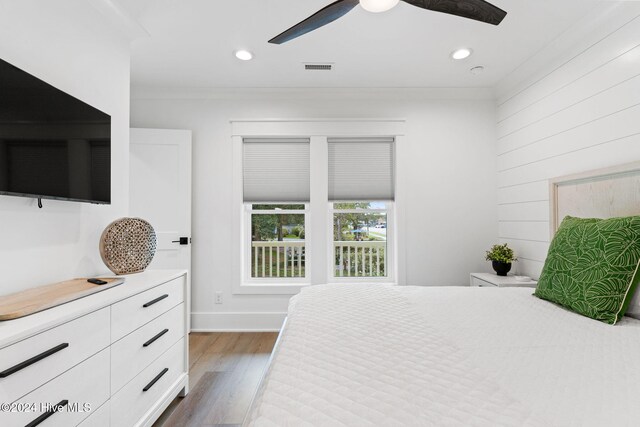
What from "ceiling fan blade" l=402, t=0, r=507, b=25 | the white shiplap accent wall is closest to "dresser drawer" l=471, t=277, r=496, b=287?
the white shiplap accent wall

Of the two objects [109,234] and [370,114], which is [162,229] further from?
[370,114]

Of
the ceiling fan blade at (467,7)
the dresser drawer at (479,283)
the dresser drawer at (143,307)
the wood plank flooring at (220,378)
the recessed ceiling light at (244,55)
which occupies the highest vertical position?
the recessed ceiling light at (244,55)

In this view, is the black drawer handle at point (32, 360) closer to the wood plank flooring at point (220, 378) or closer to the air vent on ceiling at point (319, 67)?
the wood plank flooring at point (220, 378)

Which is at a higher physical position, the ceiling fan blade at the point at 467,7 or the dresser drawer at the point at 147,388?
the ceiling fan blade at the point at 467,7

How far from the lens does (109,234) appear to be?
180 cm

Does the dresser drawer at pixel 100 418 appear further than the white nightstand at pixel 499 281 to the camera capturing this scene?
No

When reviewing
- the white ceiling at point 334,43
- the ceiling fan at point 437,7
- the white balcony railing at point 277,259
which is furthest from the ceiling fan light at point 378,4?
the white balcony railing at point 277,259

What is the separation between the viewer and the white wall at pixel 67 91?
139cm

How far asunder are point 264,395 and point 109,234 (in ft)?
5.10

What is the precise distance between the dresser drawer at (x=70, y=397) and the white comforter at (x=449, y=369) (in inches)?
33.6

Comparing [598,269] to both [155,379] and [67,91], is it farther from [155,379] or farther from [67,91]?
[67,91]

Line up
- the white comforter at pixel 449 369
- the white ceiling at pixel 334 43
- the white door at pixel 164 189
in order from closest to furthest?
1. the white comforter at pixel 449 369
2. the white ceiling at pixel 334 43
3. the white door at pixel 164 189

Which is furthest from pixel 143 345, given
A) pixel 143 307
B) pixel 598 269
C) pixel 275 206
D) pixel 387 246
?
pixel 387 246

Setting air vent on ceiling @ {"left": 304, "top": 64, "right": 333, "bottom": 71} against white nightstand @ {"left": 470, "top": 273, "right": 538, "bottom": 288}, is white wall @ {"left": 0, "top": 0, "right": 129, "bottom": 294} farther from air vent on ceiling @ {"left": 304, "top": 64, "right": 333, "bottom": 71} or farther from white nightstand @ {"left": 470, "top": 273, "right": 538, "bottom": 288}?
white nightstand @ {"left": 470, "top": 273, "right": 538, "bottom": 288}
